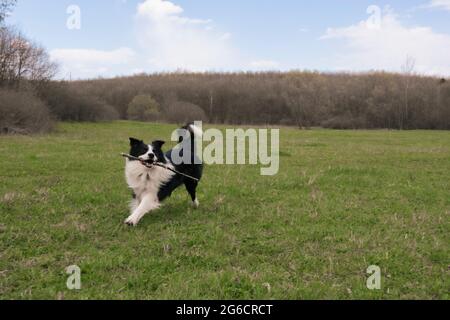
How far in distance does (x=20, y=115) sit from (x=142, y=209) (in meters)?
25.0

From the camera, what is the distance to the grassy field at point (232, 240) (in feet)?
13.8

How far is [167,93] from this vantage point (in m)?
72.0

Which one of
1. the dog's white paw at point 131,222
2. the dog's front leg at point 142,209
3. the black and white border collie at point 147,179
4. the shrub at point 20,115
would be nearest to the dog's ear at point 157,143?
the black and white border collie at point 147,179

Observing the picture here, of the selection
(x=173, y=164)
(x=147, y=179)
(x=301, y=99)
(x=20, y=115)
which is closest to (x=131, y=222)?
(x=147, y=179)

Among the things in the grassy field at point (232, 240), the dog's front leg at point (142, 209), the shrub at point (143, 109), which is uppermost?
the shrub at point (143, 109)

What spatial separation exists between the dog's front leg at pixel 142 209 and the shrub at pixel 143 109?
54.7 metres

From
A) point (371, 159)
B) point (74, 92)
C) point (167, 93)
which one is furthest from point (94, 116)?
point (371, 159)

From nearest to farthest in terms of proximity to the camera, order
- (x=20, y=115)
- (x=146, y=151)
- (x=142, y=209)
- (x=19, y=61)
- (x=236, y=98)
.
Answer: (x=142, y=209), (x=146, y=151), (x=20, y=115), (x=19, y=61), (x=236, y=98)

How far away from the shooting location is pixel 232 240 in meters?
5.61

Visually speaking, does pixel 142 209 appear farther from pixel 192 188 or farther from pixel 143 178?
pixel 192 188

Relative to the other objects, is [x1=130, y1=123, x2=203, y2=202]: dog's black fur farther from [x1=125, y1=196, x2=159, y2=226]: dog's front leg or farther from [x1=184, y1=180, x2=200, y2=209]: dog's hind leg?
[x1=125, y1=196, x2=159, y2=226]: dog's front leg

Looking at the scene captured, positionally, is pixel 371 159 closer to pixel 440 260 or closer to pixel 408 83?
pixel 440 260

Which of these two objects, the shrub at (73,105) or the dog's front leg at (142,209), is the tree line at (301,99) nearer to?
the shrub at (73,105)

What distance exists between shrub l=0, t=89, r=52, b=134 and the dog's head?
2297cm
